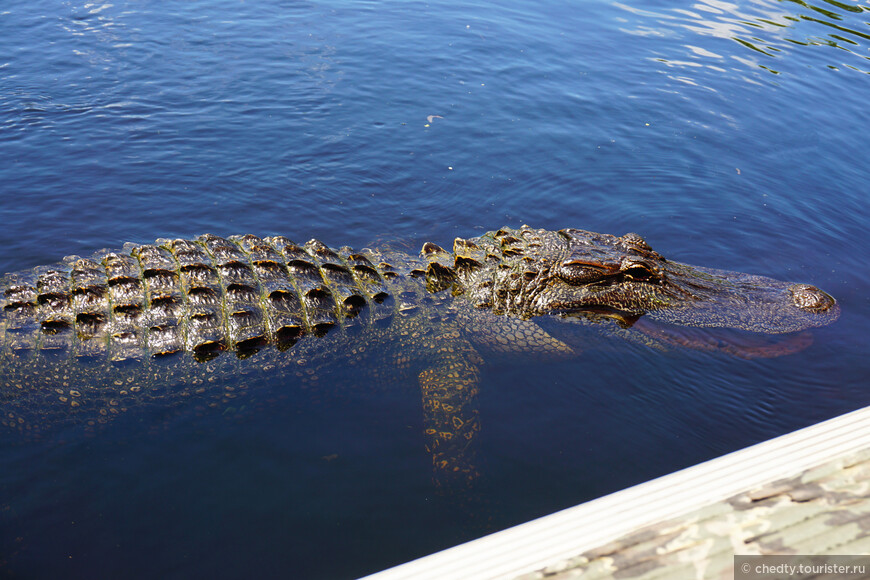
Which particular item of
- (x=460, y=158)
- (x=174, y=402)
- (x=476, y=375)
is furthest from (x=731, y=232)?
(x=174, y=402)

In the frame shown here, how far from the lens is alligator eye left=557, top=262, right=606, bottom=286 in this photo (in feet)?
17.7

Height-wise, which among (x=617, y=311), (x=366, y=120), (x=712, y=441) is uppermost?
(x=366, y=120)

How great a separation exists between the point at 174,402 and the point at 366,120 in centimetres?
676

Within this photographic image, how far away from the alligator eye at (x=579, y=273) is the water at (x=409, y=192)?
2.16 ft

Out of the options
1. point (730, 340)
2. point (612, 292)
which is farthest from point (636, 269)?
point (730, 340)

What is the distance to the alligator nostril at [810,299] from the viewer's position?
568cm

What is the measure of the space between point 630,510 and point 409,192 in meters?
7.68

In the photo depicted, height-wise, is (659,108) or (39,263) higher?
(659,108)

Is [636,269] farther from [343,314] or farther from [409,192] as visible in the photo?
[409,192]

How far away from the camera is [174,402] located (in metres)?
4.26

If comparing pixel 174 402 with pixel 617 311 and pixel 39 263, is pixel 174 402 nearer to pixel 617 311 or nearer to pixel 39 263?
pixel 39 263

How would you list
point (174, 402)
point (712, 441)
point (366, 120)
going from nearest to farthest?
point (174, 402) < point (712, 441) < point (366, 120)

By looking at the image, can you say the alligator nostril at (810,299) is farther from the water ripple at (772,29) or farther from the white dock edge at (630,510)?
the water ripple at (772,29)

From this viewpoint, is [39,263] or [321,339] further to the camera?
[39,263]
